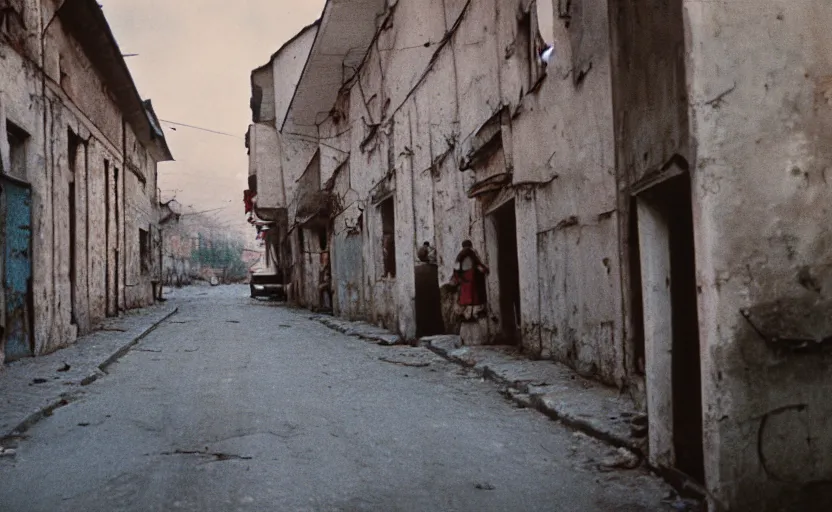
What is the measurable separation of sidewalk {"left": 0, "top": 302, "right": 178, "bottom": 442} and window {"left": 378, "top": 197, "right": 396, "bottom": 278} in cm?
489

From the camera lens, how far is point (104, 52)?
14234mm

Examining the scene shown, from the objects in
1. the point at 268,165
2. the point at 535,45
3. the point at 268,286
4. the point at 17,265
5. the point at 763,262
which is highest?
the point at 268,165

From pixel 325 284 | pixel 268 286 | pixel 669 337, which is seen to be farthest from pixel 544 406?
pixel 268 286

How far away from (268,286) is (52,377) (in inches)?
952

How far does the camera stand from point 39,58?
9.70 m

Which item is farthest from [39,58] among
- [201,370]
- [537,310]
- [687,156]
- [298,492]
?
[687,156]

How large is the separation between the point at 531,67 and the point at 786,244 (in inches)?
203

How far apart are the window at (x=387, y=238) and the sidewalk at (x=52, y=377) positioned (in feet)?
16.0

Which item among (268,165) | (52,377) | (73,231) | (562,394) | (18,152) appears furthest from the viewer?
(268,165)

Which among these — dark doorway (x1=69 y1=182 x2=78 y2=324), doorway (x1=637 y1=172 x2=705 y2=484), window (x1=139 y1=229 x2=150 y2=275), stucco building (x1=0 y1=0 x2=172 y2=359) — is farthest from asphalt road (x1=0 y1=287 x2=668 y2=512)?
window (x1=139 y1=229 x2=150 y2=275)

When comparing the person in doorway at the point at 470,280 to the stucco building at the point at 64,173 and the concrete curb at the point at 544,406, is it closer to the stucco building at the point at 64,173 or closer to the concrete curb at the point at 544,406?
the concrete curb at the point at 544,406

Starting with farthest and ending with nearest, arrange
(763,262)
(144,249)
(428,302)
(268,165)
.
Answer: (268,165) → (144,249) → (428,302) → (763,262)

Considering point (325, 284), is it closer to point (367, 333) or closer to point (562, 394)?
point (367, 333)

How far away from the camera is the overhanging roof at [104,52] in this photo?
39.8 feet
